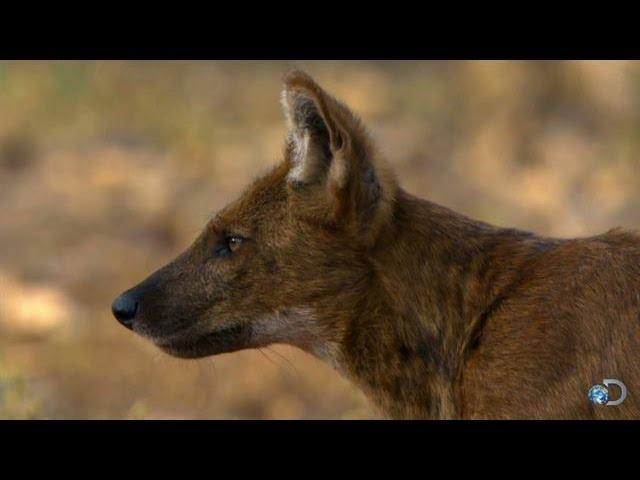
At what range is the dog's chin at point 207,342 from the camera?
17.5ft

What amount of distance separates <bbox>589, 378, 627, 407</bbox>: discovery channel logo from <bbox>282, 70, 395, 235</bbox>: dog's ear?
1.17 m

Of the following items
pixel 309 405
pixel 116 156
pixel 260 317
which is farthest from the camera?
pixel 116 156

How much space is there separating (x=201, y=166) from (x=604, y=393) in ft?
32.9

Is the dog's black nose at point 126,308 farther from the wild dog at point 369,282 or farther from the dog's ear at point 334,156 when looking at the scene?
the dog's ear at point 334,156

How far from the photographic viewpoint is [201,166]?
14.2m

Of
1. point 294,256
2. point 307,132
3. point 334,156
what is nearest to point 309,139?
point 307,132

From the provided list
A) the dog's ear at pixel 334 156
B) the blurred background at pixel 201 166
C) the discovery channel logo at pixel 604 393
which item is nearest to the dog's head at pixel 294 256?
the dog's ear at pixel 334 156

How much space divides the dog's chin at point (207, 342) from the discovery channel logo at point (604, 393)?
146cm

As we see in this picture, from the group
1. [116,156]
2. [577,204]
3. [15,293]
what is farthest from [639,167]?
[15,293]

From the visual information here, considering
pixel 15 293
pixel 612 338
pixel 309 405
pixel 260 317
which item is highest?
pixel 15 293

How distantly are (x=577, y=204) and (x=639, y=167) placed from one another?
107 cm

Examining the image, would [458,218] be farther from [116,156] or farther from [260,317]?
[116,156]

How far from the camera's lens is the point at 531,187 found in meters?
13.8

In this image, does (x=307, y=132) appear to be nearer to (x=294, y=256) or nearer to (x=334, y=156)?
(x=334, y=156)
